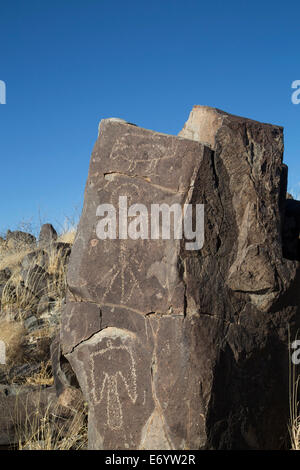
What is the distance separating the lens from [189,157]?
290cm

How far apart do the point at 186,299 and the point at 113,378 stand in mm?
622

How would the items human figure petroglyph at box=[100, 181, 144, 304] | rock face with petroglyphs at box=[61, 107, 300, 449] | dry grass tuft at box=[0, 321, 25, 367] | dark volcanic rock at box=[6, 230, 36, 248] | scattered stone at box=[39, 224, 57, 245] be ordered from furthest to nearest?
dark volcanic rock at box=[6, 230, 36, 248], scattered stone at box=[39, 224, 57, 245], dry grass tuft at box=[0, 321, 25, 367], human figure petroglyph at box=[100, 181, 144, 304], rock face with petroglyphs at box=[61, 107, 300, 449]

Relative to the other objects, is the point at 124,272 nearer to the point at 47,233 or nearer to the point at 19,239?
the point at 47,233

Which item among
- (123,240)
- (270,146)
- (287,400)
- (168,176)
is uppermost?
(270,146)

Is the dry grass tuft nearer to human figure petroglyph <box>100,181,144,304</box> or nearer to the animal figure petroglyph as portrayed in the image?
human figure petroglyph <box>100,181,144,304</box>

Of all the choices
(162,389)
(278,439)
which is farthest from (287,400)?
(162,389)

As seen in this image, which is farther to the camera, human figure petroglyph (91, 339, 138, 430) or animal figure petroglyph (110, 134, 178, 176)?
animal figure petroglyph (110, 134, 178, 176)

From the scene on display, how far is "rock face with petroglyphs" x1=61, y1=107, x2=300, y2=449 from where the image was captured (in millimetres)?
2693

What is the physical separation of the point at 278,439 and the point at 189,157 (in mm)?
1795

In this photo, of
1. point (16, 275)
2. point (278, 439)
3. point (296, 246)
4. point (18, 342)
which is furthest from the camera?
point (16, 275)

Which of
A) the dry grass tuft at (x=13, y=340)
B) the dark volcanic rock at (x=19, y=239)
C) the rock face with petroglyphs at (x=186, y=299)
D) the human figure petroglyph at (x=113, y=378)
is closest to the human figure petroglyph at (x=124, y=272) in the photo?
the rock face with petroglyphs at (x=186, y=299)

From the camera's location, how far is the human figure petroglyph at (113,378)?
2791 millimetres

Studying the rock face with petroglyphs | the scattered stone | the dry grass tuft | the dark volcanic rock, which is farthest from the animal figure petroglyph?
the dark volcanic rock
